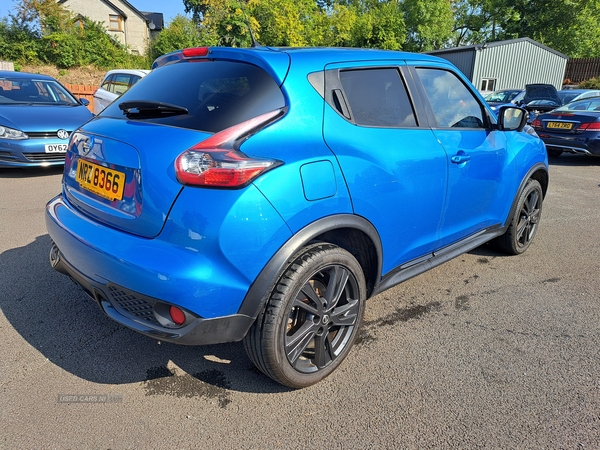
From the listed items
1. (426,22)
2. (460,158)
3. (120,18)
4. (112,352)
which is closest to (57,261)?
(112,352)

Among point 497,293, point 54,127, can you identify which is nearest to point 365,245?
point 497,293

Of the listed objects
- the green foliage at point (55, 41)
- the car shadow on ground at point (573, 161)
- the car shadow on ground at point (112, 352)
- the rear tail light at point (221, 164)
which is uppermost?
the green foliage at point (55, 41)

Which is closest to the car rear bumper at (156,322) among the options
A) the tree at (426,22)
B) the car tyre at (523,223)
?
the car tyre at (523,223)

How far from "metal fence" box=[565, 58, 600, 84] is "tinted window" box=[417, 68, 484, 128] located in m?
31.1

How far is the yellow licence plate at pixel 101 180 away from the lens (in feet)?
7.07

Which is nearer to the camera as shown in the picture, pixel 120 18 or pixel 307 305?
pixel 307 305

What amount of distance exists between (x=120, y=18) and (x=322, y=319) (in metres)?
46.9

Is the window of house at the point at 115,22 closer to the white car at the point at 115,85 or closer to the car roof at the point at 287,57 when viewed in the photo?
the white car at the point at 115,85

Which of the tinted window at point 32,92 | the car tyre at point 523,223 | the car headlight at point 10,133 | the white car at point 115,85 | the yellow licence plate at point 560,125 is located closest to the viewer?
the car tyre at point 523,223

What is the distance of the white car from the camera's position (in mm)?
9930

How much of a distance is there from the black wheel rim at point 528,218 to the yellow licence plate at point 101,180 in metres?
3.47

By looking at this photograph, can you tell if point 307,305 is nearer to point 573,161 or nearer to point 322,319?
point 322,319

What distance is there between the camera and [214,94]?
7.32 feet

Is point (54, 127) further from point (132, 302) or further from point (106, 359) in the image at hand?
point (132, 302)
